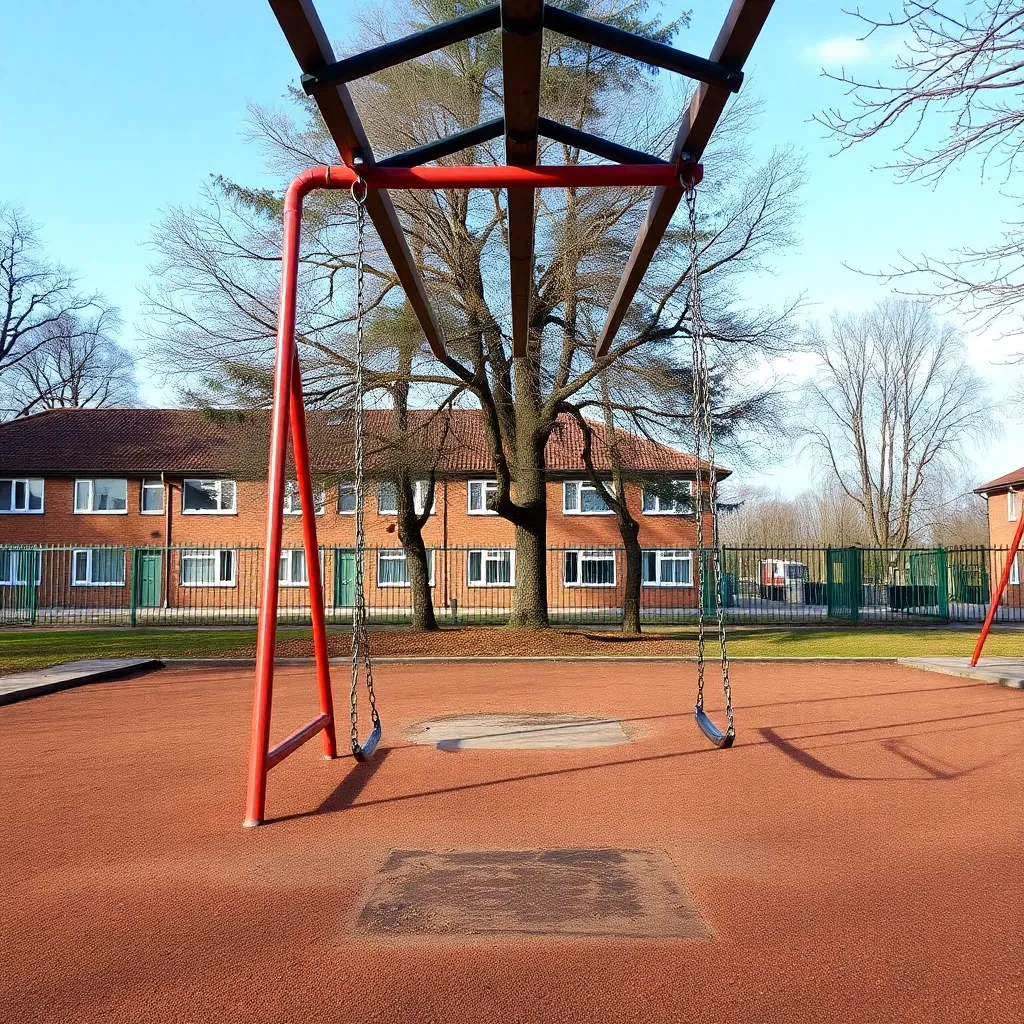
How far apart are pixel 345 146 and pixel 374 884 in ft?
15.1

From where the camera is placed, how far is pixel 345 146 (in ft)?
19.7

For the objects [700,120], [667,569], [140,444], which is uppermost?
[140,444]

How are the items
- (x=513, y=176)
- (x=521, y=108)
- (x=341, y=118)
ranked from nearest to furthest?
(x=521, y=108)
(x=341, y=118)
(x=513, y=176)

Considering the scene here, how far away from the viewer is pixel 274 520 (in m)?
5.81

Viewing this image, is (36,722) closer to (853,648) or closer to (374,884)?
(374,884)

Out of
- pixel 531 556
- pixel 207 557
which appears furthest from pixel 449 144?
pixel 207 557

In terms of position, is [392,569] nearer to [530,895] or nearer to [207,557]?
[207,557]

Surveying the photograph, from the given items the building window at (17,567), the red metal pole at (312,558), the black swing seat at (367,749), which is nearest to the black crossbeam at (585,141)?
the red metal pole at (312,558)

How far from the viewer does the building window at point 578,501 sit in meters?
33.6

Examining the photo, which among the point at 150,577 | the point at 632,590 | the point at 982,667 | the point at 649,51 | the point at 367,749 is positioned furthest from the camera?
the point at 150,577

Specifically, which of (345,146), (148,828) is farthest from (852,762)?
(345,146)

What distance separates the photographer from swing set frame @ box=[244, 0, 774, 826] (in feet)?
16.0

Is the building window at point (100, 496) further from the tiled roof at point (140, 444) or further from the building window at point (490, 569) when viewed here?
the building window at point (490, 569)

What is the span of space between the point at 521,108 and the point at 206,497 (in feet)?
103
